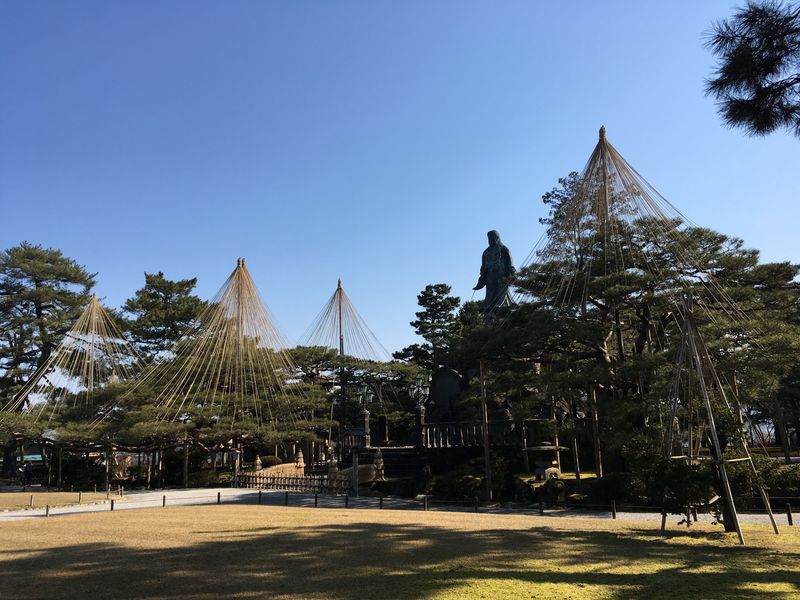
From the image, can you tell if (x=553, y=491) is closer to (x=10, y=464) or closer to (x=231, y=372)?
(x=231, y=372)

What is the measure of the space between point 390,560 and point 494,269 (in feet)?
81.4

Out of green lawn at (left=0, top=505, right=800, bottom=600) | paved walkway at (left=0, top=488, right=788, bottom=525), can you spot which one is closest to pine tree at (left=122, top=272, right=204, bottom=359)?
paved walkway at (left=0, top=488, right=788, bottom=525)

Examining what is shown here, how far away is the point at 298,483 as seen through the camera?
1020 inches

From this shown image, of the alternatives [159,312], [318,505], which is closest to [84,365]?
[159,312]

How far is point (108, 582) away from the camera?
804 cm

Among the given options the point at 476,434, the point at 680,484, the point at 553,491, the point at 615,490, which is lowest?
the point at 553,491

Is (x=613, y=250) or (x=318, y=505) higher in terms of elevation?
(x=613, y=250)

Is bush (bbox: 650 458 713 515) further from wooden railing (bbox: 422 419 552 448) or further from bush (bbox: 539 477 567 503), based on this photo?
wooden railing (bbox: 422 419 552 448)

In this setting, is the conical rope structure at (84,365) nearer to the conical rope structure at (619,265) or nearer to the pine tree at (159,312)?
the pine tree at (159,312)

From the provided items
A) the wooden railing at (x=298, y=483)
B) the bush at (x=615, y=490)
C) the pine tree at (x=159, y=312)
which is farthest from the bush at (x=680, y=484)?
the pine tree at (x=159, y=312)

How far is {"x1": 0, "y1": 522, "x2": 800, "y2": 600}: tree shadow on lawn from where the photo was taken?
24.4 feet

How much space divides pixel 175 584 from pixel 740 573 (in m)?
8.34

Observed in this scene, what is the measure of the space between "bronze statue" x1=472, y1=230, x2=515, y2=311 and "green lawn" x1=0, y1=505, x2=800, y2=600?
62.1ft

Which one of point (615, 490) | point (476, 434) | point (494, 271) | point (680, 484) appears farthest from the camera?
point (494, 271)
